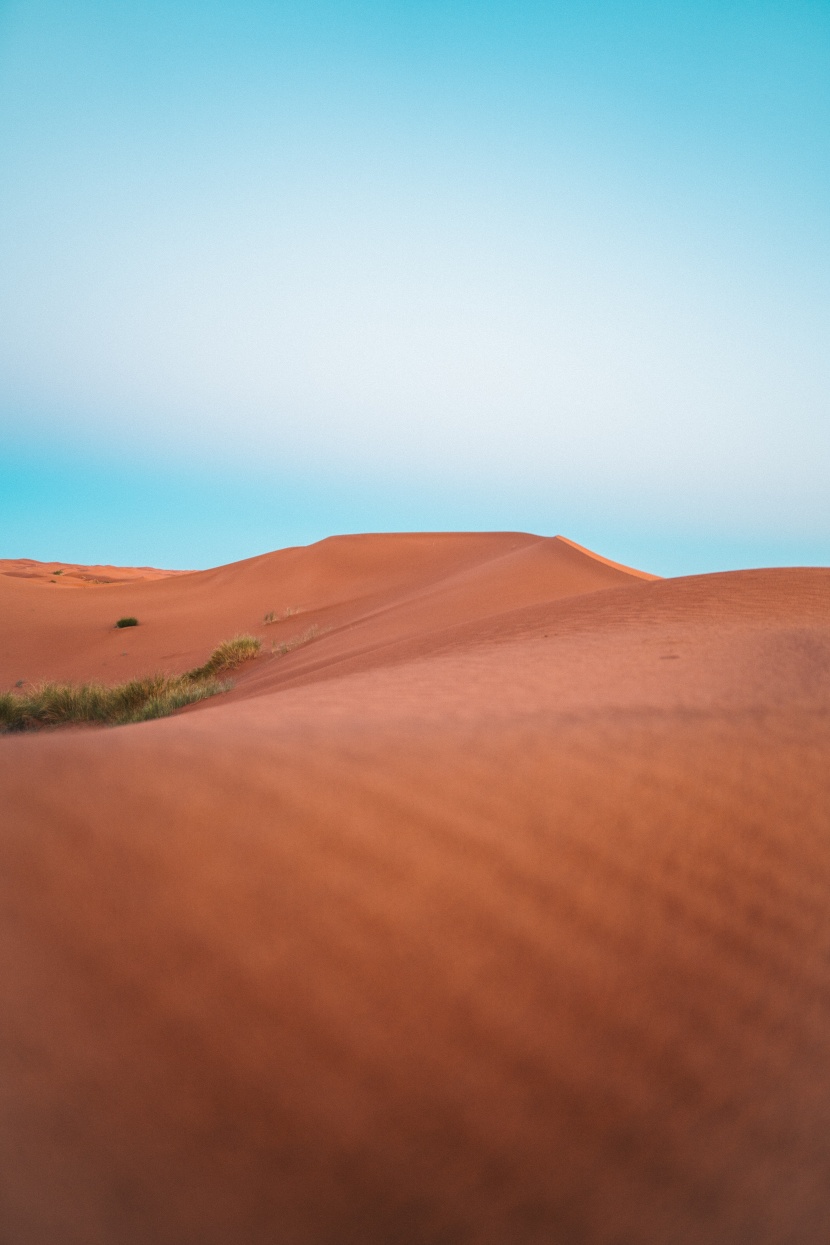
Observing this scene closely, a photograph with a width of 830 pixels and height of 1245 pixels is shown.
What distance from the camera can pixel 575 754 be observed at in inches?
70.7

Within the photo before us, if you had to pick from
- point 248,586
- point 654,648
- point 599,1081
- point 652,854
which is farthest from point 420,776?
point 248,586

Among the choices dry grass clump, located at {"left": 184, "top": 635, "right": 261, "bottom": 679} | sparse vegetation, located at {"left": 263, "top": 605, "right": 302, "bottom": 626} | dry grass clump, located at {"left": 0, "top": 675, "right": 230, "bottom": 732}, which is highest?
sparse vegetation, located at {"left": 263, "top": 605, "right": 302, "bottom": 626}

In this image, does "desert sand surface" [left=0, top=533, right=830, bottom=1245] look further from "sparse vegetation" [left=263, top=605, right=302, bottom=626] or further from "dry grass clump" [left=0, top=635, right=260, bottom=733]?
"sparse vegetation" [left=263, top=605, right=302, bottom=626]

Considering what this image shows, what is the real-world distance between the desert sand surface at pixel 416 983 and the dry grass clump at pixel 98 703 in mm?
5993

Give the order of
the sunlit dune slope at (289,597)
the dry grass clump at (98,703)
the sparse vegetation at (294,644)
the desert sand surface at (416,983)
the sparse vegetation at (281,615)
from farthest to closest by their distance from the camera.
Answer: the sparse vegetation at (281,615), the sparse vegetation at (294,644), the sunlit dune slope at (289,597), the dry grass clump at (98,703), the desert sand surface at (416,983)

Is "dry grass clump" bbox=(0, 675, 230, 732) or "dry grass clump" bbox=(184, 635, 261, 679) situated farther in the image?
"dry grass clump" bbox=(184, 635, 261, 679)

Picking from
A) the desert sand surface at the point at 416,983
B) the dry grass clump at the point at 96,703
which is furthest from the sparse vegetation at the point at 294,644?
the desert sand surface at the point at 416,983

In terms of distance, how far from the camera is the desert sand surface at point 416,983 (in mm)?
1230

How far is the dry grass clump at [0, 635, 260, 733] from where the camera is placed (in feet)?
25.2

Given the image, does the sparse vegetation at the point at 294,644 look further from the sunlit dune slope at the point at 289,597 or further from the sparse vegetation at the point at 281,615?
the sparse vegetation at the point at 281,615

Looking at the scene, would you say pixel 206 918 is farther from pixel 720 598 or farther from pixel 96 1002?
pixel 720 598

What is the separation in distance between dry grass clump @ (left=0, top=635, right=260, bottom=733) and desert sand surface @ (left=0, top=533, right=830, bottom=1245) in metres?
5.99

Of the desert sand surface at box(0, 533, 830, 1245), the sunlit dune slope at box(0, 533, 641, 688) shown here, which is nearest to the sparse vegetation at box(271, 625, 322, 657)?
the sunlit dune slope at box(0, 533, 641, 688)

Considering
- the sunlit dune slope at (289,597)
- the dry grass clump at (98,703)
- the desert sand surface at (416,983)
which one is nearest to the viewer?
the desert sand surface at (416,983)
